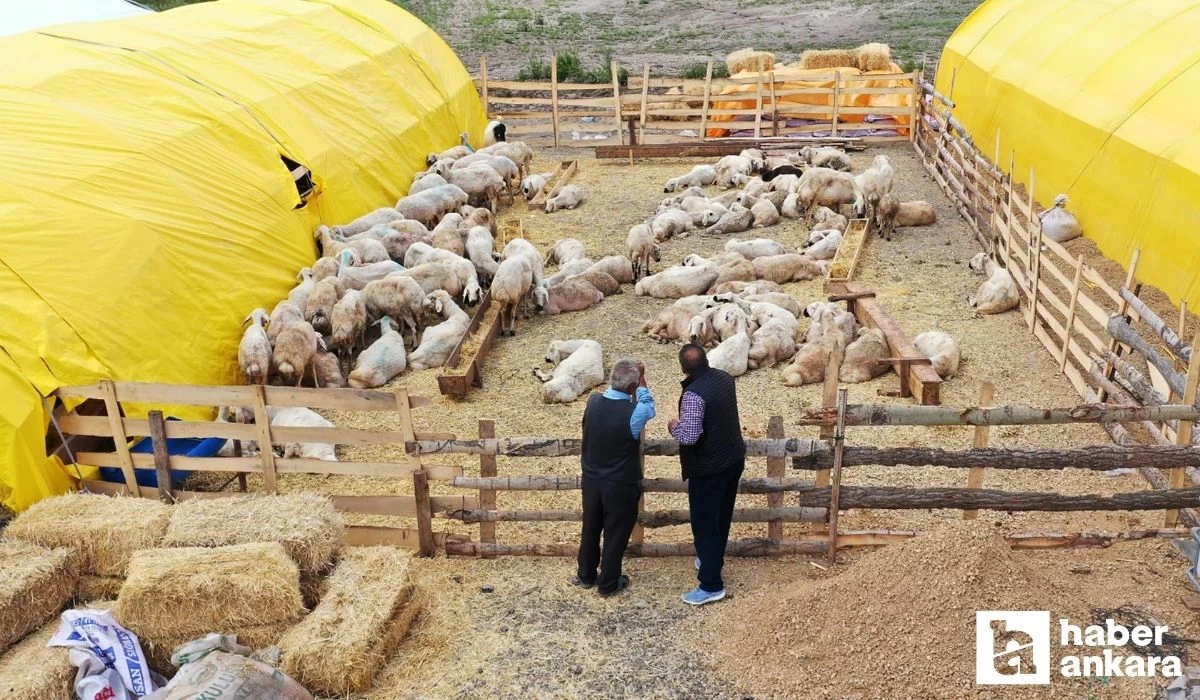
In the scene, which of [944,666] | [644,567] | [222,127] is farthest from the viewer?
[222,127]

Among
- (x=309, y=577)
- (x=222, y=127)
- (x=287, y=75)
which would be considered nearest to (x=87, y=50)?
(x=222, y=127)

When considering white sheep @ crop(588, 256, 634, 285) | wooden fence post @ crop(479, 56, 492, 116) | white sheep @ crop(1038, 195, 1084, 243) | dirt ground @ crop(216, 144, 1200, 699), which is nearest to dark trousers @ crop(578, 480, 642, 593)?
dirt ground @ crop(216, 144, 1200, 699)

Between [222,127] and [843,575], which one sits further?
[222,127]

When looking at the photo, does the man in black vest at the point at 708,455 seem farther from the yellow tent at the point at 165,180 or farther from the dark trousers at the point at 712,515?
the yellow tent at the point at 165,180

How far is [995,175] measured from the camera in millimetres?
14633

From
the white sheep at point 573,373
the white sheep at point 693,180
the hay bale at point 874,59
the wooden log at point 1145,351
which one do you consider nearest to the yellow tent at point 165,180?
the white sheep at point 573,373

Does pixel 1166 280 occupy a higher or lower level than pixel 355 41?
lower

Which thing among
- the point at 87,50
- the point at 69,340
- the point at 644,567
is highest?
the point at 87,50

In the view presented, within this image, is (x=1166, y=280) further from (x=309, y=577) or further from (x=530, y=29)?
(x=530, y=29)

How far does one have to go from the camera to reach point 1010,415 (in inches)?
285

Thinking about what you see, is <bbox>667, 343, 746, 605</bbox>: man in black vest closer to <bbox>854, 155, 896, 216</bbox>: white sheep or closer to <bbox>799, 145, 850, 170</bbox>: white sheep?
<bbox>854, 155, 896, 216</bbox>: white sheep

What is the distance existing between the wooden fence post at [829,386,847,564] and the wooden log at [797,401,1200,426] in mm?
86

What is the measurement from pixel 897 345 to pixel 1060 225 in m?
4.00

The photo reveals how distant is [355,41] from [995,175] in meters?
12.2
